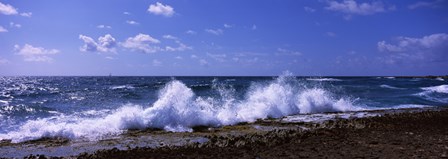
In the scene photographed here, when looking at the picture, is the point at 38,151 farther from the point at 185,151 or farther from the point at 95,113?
the point at 95,113

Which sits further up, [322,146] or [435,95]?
[435,95]

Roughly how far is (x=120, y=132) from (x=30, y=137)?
107 inches

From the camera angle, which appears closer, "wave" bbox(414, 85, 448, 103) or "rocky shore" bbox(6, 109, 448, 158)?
"rocky shore" bbox(6, 109, 448, 158)

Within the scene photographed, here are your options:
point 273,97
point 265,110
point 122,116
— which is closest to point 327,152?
point 122,116

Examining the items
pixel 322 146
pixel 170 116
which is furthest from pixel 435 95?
pixel 322 146

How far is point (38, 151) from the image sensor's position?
9.83m

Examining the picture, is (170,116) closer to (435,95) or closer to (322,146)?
(322,146)

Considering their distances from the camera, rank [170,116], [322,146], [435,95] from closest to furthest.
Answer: [322,146] → [170,116] → [435,95]

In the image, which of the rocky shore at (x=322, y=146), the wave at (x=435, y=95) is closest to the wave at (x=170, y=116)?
the rocky shore at (x=322, y=146)

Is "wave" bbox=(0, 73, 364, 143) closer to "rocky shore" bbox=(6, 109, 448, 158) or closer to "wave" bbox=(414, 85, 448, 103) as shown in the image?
"rocky shore" bbox=(6, 109, 448, 158)

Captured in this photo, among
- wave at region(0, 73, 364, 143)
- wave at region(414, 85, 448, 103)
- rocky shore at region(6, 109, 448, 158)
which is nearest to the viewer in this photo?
rocky shore at region(6, 109, 448, 158)

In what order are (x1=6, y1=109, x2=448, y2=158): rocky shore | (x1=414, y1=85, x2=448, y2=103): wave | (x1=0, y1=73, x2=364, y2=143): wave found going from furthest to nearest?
(x1=414, y1=85, x2=448, y2=103): wave
(x1=0, y1=73, x2=364, y2=143): wave
(x1=6, y1=109, x2=448, y2=158): rocky shore

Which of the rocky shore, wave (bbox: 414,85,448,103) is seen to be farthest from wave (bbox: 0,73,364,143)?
wave (bbox: 414,85,448,103)

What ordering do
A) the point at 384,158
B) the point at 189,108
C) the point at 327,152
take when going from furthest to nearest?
the point at 189,108, the point at 327,152, the point at 384,158
